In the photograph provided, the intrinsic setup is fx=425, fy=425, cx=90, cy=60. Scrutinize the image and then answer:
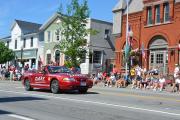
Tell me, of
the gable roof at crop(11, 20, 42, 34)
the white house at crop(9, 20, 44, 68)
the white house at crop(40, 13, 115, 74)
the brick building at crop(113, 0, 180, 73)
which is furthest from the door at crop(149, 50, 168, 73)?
the gable roof at crop(11, 20, 42, 34)

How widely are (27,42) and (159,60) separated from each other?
28.7m

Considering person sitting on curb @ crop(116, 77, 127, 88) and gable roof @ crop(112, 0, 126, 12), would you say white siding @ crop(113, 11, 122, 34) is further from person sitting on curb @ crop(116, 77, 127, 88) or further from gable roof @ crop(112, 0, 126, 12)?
person sitting on curb @ crop(116, 77, 127, 88)

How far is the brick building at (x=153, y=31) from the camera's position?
3750 cm

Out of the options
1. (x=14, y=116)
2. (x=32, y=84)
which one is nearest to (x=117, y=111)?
(x=14, y=116)

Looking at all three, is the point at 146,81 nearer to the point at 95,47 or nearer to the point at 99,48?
the point at 95,47

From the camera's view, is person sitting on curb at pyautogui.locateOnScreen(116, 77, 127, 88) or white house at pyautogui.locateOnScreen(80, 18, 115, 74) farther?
white house at pyautogui.locateOnScreen(80, 18, 115, 74)

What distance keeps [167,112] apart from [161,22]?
1046 inches

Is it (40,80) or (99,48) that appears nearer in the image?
(40,80)

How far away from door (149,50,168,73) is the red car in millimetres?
17162

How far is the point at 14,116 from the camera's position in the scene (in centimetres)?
1195

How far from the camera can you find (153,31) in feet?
131

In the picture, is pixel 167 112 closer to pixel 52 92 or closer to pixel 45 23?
pixel 52 92

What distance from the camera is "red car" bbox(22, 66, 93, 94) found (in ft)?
69.0

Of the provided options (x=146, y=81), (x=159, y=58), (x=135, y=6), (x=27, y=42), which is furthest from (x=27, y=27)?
(x=146, y=81)
